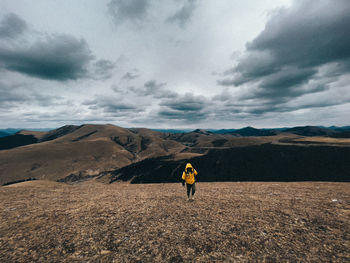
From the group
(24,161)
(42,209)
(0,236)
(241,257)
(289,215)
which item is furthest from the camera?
(24,161)

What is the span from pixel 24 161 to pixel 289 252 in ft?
804

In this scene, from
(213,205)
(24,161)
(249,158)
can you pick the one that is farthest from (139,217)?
(24,161)

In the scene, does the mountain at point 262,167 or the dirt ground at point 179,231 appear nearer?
the dirt ground at point 179,231

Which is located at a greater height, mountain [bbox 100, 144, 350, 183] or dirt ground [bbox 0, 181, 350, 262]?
dirt ground [bbox 0, 181, 350, 262]

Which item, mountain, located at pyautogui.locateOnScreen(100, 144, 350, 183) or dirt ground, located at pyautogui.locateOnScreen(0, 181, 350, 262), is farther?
mountain, located at pyautogui.locateOnScreen(100, 144, 350, 183)

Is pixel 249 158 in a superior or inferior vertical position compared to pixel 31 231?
inferior

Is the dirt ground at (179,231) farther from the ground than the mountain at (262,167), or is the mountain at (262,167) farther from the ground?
the dirt ground at (179,231)

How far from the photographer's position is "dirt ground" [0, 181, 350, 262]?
709 centimetres

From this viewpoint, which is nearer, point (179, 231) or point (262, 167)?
point (179, 231)

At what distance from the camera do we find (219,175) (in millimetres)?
122000

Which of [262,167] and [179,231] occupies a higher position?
[179,231]

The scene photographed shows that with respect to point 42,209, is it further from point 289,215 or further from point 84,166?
point 84,166

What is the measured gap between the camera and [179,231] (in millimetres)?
9188

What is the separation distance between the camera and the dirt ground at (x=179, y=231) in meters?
7.09
